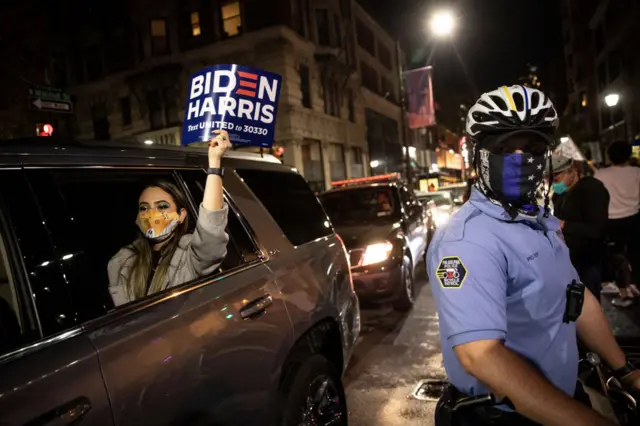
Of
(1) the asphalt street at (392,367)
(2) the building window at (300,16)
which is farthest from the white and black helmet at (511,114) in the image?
(2) the building window at (300,16)

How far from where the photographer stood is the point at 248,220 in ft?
8.96

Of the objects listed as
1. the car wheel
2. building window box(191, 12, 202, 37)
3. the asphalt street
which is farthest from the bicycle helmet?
building window box(191, 12, 202, 37)

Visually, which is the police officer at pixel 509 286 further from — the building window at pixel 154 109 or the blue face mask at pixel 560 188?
the building window at pixel 154 109

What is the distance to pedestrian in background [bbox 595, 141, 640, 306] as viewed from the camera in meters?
5.30

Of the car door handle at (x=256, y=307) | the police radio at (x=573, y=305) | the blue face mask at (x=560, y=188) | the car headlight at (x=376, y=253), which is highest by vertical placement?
the blue face mask at (x=560, y=188)

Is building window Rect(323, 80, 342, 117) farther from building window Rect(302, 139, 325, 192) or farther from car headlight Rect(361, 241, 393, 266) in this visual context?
car headlight Rect(361, 241, 393, 266)

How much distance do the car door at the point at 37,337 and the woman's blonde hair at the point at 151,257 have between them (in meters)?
0.56

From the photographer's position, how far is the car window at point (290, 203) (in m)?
3.07

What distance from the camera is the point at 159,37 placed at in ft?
75.6

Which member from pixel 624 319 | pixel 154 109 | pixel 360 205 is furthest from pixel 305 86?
pixel 624 319

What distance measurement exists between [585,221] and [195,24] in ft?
72.8

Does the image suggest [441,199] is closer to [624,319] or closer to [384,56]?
[624,319]

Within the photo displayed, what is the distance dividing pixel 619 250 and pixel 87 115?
1039 inches

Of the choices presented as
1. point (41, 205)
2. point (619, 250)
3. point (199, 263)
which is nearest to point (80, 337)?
point (41, 205)
